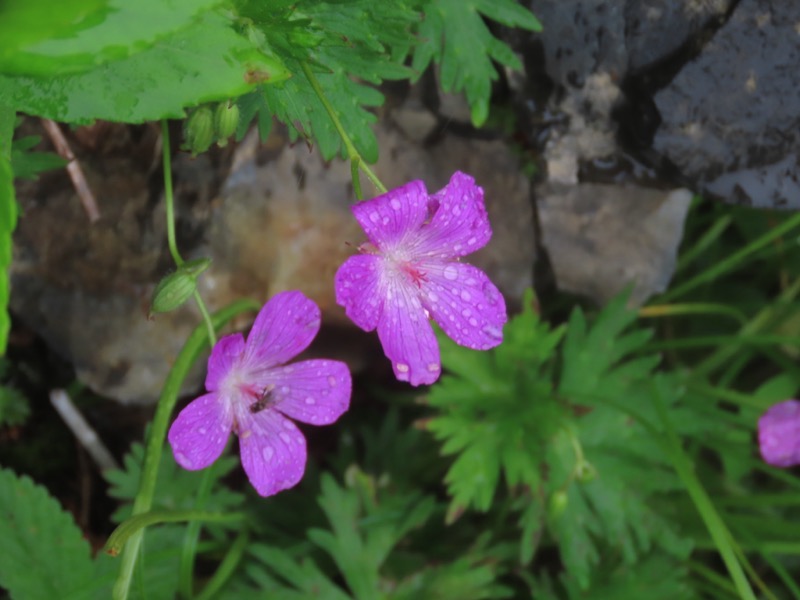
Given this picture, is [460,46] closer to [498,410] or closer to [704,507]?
[498,410]

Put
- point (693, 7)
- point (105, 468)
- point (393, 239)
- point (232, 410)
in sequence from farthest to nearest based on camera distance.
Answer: point (105, 468) < point (693, 7) < point (232, 410) < point (393, 239)

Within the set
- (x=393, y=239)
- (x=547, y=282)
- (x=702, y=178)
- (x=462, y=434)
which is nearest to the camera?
(x=393, y=239)

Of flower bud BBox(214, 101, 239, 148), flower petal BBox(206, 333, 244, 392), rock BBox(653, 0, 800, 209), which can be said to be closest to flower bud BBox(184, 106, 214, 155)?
flower bud BBox(214, 101, 239, 148)

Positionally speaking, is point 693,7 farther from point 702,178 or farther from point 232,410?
point 232,410

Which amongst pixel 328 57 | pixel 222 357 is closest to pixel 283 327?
pixel 222 357

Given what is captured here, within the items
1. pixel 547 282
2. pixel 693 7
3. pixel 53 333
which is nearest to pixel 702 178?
pixel 693 7

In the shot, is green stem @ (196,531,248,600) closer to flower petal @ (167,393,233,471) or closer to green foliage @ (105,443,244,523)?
green foliage @ (105,443,244,523)

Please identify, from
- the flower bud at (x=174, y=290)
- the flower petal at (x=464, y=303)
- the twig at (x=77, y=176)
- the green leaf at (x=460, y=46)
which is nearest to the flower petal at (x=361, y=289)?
the flower petal at (x=464, y=303)
